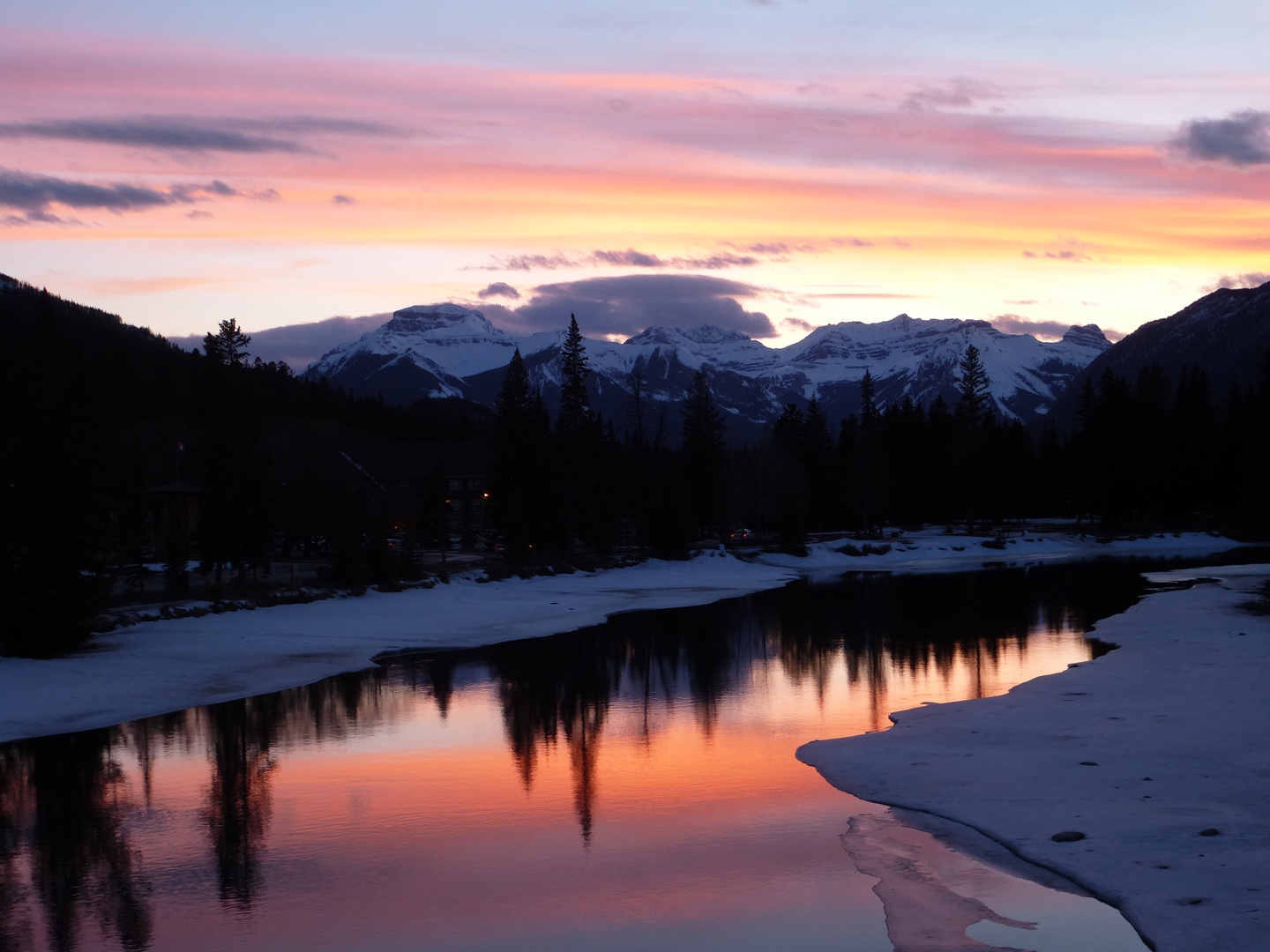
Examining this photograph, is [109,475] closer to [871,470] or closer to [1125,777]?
[1125,777]

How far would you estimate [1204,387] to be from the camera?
384 feet

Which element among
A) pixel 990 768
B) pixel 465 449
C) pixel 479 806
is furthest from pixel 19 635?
pixel 465 449

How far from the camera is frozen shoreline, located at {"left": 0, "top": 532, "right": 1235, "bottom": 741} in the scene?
25266mm

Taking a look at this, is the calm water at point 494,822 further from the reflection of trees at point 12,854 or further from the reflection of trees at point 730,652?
the reflection of trees at point 730,652

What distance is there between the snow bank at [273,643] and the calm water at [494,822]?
152 cm

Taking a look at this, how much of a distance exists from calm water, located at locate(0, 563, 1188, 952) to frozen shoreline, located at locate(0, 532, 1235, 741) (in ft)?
5.50

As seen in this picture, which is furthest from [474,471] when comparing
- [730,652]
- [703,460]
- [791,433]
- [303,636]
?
[730,652]

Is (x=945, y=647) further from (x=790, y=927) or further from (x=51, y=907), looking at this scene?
(x=51, y=907)

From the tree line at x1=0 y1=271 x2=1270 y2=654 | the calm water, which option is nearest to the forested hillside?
the tree line at x1=0 y1=271 x2=1270 y2=654

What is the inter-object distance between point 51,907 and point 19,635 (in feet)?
59.0

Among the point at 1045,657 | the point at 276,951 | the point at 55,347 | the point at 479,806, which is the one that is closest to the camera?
the point at 276,951

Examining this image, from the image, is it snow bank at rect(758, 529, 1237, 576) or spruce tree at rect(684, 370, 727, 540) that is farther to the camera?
spruce tree at rect(684, 370, 727, 540)

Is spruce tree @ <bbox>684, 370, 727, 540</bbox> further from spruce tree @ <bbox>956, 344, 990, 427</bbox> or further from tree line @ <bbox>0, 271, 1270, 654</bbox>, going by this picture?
spruce tree @ <bbox>956, 344, 990, 427</bbox>

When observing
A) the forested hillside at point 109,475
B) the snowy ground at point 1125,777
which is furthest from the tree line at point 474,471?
the snowy ground at point 1125,777
